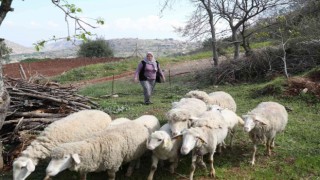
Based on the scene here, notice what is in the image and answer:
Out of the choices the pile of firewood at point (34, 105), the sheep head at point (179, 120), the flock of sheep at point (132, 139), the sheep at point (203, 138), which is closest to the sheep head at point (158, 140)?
the flock of sheep at point (132, 139)

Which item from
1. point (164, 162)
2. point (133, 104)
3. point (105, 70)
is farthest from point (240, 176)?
point (105, 70)

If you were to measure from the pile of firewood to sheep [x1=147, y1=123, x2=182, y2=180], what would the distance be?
3.55m

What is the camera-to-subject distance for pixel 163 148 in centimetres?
673

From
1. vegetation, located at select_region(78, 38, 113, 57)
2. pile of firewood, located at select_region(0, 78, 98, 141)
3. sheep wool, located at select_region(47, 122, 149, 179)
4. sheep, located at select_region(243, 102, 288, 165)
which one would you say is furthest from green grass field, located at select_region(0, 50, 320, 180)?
vegetation, located at select_region(78, 38, 113, 57)

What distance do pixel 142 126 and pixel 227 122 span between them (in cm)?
186

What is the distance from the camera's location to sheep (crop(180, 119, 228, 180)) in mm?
6531

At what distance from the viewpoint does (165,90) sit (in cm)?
1758

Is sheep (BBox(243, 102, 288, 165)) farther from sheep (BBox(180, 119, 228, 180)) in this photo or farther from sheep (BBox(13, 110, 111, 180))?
sheep (BBox(13, 110, 111, 180))

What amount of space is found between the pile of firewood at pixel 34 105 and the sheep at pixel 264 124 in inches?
195

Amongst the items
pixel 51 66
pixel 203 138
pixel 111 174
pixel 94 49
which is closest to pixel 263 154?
pixel 203 138

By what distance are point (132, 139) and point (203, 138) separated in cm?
133

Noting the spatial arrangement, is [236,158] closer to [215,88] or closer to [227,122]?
[227,122]

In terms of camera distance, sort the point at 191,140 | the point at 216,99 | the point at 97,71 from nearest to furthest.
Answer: the point at 191,140 < the point at 216,99 < the point at 97,71

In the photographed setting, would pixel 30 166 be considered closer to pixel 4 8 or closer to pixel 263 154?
pixel 4 8
